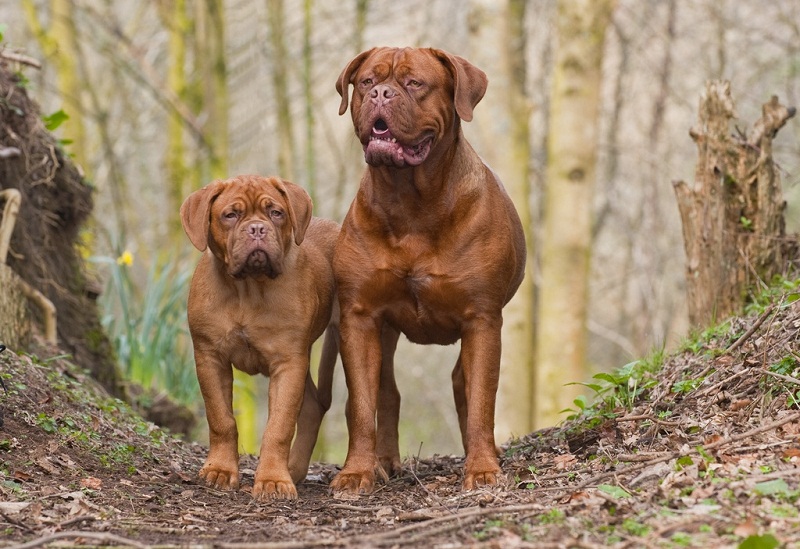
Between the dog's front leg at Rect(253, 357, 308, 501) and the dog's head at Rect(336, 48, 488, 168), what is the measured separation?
1.18 meters

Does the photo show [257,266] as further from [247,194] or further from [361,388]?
[361,388]

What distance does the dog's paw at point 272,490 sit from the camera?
5320 millimetres

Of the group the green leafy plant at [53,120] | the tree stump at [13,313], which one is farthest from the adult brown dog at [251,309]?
the green leafy plant at [53,120]

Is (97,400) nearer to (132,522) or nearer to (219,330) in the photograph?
(219,330)

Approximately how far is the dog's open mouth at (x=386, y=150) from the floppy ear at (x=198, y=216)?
0.89m

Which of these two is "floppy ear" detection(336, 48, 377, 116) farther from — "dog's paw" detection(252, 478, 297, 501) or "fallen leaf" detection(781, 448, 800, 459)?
"fallen leaf" detection(781, 448, 800, 459)

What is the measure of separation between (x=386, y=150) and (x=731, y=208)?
10.5 feet

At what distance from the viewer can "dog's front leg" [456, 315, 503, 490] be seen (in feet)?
18.5

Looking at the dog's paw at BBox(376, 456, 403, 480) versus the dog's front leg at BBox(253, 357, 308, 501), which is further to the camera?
the dog's paw at BBox(376, 456, 403, 480)

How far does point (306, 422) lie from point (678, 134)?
52.9ft

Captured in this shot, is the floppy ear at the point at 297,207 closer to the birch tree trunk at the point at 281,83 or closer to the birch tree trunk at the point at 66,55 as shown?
the birch tree trunk at the point at 66,55

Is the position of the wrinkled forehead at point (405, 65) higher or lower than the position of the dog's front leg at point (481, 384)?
higher

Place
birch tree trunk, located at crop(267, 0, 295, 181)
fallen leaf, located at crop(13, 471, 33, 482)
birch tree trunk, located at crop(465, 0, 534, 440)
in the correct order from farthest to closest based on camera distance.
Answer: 1. birch tree trunk, located at crop(267, 0, 295, 181)
2. birch tree trunk, located at crop(465, 0, 534, 440)
3. fallen leaf, located at crop(13, 471, 33, 482)

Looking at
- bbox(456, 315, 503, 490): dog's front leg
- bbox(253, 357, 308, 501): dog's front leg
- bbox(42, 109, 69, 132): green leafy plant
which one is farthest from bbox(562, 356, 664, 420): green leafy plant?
bbox(42, 109, 69, 132): green leafy plant
